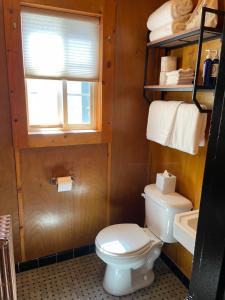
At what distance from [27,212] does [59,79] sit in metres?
1.11

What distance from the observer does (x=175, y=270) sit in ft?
6.79

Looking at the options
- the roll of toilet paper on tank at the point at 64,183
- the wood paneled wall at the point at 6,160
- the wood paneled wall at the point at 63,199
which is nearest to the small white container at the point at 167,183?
the wood paneled wall at the point at 63,199

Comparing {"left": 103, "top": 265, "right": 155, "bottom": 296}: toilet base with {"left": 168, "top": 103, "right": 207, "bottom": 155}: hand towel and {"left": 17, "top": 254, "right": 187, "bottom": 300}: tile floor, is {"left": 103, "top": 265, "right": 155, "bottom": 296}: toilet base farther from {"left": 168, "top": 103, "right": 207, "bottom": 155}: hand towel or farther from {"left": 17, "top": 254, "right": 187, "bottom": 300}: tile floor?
{"left": 168, "top": 103, "right": 207, "bottom": 155}: hand towel

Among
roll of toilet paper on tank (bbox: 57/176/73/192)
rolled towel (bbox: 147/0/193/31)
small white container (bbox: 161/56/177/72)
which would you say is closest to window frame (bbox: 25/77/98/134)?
roll of toilet paper on tank (bbox: 57/176/73/192)

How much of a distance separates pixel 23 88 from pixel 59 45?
42cm

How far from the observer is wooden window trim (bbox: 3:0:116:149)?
160 cm

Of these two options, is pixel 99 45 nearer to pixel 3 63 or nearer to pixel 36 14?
pixel 36 14

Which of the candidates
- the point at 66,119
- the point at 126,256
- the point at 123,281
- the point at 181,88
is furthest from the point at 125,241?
the point at 181,88

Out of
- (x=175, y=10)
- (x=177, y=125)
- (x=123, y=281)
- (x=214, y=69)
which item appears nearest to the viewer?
(x=214, y=69)

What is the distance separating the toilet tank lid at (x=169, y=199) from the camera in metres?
1.81

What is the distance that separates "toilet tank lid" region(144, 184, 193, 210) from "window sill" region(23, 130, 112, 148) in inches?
23.6

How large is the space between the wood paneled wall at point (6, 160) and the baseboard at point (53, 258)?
0.71 ft

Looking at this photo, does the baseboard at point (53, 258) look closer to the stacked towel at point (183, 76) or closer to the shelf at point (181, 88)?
the shelf at point (181, 88)

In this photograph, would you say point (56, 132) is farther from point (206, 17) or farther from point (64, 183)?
point (206, 17)
